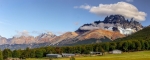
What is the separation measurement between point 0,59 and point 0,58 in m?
1.75

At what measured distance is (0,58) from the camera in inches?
5901

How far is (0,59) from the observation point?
486 feet
